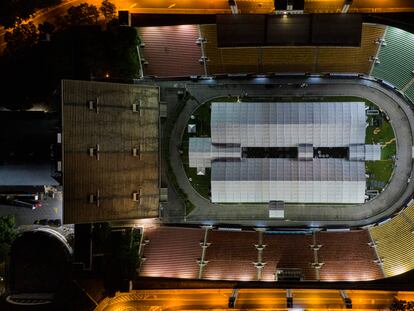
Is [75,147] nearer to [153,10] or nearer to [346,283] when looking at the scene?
[153,10]

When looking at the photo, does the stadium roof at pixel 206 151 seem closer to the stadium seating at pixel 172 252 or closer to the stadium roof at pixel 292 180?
the stadium roof at pixel 292 180

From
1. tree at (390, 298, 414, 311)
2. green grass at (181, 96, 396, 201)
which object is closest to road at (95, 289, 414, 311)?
tree at (390, 298, 414, 311)

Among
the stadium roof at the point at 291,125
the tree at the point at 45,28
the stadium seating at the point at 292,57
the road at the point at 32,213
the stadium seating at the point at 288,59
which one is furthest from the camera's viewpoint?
the road at the point at 32,213

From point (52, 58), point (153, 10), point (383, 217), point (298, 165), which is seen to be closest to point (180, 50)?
point (153, 10)

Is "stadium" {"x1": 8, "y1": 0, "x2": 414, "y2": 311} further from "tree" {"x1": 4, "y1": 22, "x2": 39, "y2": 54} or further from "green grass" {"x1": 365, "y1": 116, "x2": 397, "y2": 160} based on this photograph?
"tree" {"x1": 4, "y1": 22, "x2": 39, "y2": 54}

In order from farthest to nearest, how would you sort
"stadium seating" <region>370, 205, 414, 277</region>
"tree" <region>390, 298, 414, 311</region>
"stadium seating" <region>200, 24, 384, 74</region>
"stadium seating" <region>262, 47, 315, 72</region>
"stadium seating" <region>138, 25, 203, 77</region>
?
"stadium seating" <region>138, 25, 203, 77</region> → "stadium seating" <region>262, 47, 315, 72</region> → "stadium seating" <region>200, 24, 384, 74</region> → "stadium seating" <region>370, 205, 414, 277</region> → "tree" <region>390, 298, 414, 311</region>

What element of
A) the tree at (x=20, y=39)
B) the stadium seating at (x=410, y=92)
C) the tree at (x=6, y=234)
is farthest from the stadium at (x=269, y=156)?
the tree at (x=20, y=39)
